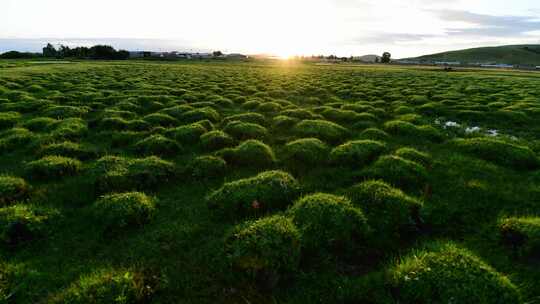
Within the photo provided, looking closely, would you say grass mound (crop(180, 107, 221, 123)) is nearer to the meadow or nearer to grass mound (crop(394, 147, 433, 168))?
the meadow

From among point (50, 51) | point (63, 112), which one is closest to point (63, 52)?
point (50, 51)

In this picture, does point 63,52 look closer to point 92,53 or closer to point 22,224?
point 92,53

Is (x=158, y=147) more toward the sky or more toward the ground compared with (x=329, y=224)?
more toward the sky

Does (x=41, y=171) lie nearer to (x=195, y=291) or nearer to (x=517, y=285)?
(x=195, y=291)

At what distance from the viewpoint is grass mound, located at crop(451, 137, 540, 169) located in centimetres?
1231

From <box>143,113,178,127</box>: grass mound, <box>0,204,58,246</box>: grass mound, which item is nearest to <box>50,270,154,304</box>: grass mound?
<box>0,204,58,246</box>: grass mound

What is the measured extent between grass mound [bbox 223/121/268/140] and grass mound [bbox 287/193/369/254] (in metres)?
8.16

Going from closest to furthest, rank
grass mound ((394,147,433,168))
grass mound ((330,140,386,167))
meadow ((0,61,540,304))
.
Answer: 1. meadow ((0,61,540,304))
2. grass mound ((330,140,386,167))
3. grass mound ((394,147,433,168))

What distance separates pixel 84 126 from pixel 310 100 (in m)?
18.5

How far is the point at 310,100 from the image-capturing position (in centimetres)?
2830

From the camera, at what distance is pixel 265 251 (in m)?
6.24

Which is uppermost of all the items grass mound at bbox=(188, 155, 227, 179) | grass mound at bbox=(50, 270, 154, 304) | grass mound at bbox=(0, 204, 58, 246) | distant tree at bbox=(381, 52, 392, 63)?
distant tree at bbox=(381, 52, 392, 63)

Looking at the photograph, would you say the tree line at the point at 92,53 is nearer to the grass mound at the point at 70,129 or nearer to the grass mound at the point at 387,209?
the grass mound at the point at 70,129

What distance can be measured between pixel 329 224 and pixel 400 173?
4.68m
